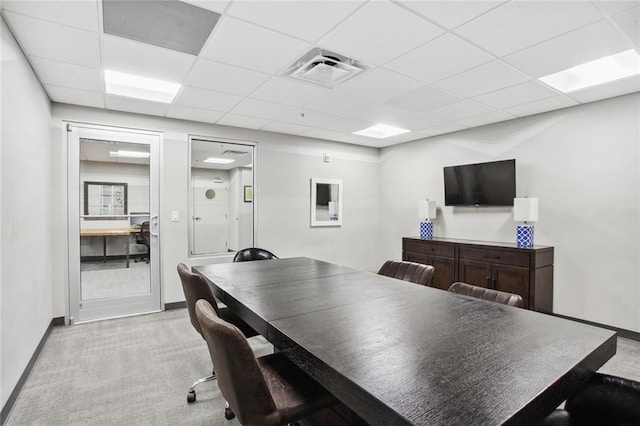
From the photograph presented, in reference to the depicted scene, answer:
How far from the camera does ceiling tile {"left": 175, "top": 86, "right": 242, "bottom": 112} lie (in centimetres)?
342

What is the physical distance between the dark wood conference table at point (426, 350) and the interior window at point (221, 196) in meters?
3.17

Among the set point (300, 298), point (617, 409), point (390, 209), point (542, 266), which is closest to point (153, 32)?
point (300, 298)

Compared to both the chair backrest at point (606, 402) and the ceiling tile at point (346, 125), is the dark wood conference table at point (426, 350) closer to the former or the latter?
the chair backrest at point (606, 402)

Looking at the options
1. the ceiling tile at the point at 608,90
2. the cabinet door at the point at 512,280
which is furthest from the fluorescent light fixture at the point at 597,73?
the cabinet door at the point at 512,280

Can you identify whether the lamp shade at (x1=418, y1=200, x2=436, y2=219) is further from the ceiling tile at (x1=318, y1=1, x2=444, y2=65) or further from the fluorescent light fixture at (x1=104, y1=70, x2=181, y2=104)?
the fluorescent light fixture at (x1=104, y1=70, x2=181, y2=104)

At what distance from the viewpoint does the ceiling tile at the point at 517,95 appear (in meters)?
3.21

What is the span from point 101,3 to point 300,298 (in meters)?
2.07

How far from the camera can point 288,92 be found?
343cm

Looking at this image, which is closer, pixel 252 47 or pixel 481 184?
pixel 252 47

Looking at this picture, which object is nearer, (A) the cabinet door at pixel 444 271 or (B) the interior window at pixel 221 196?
(A) the cabinet door at pixel 444 271

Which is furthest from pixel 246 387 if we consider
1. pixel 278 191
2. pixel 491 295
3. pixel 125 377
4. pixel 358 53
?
pixel 278 191

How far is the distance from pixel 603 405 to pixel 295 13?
7.94ft

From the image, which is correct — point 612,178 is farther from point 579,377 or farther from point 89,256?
point 89,256

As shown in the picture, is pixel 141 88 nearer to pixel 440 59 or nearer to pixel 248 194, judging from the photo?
pixel 248 194
